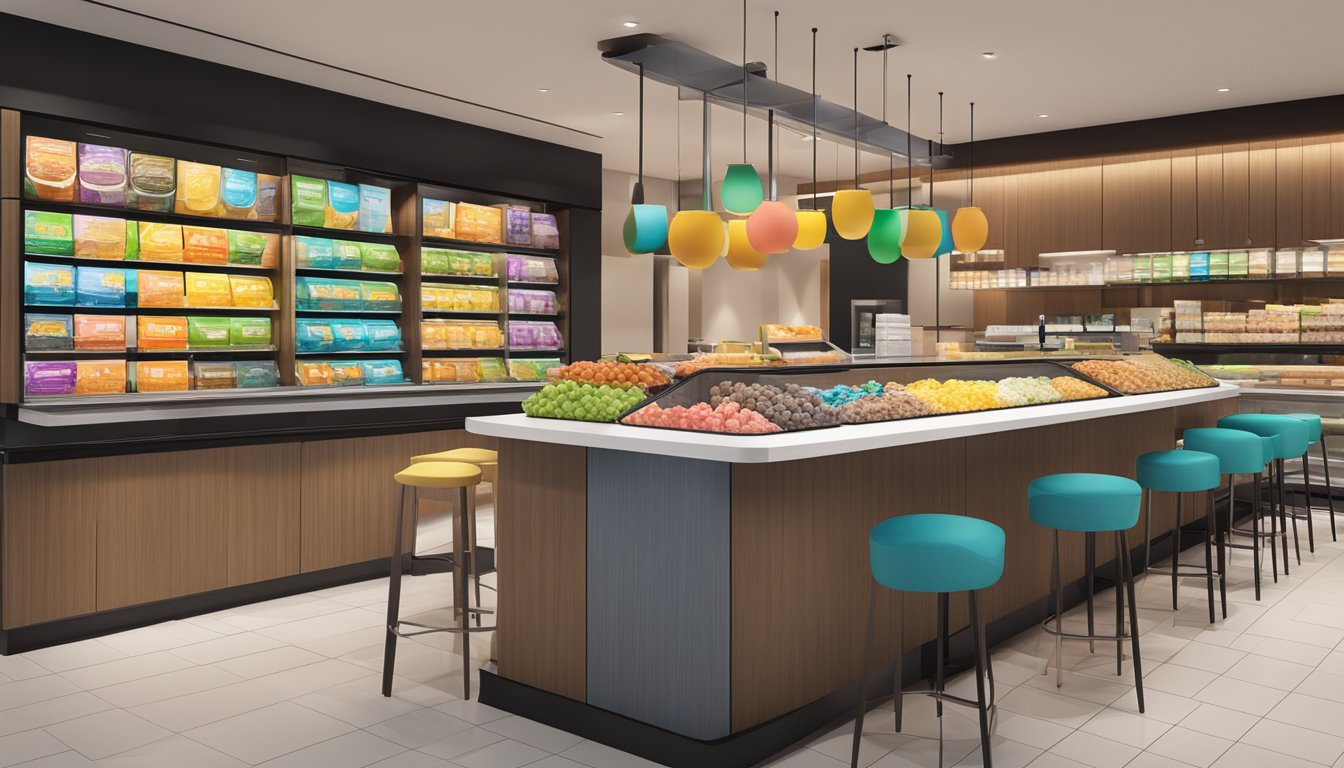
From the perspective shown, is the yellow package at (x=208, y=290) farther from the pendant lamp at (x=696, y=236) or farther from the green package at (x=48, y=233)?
the pendant lamp at (x=696, y=236)

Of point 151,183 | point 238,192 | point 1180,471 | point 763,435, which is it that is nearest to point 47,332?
point 151,183

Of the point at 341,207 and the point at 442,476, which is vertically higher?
the point at 341,207

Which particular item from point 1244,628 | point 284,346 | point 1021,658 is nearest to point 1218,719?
point 1021,658

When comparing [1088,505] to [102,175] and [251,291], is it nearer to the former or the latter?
[251,291]

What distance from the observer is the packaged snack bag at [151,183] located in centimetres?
530

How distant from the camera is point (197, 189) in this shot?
5.57 meters

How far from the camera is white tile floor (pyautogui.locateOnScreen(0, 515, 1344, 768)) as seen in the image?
325 cm

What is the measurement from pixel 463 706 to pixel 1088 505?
102 inches

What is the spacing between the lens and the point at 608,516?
11.2 feet

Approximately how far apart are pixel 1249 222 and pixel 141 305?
28.6 feet

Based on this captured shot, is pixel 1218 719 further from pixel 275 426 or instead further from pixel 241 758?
pixel 275 426

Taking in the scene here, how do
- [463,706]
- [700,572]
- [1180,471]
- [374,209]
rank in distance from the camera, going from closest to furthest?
[700,572], [463,706], [1180,471], [374,209]

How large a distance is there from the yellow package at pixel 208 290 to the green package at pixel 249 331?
0.15 metres

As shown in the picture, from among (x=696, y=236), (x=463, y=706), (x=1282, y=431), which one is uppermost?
(x=696, y=236)
